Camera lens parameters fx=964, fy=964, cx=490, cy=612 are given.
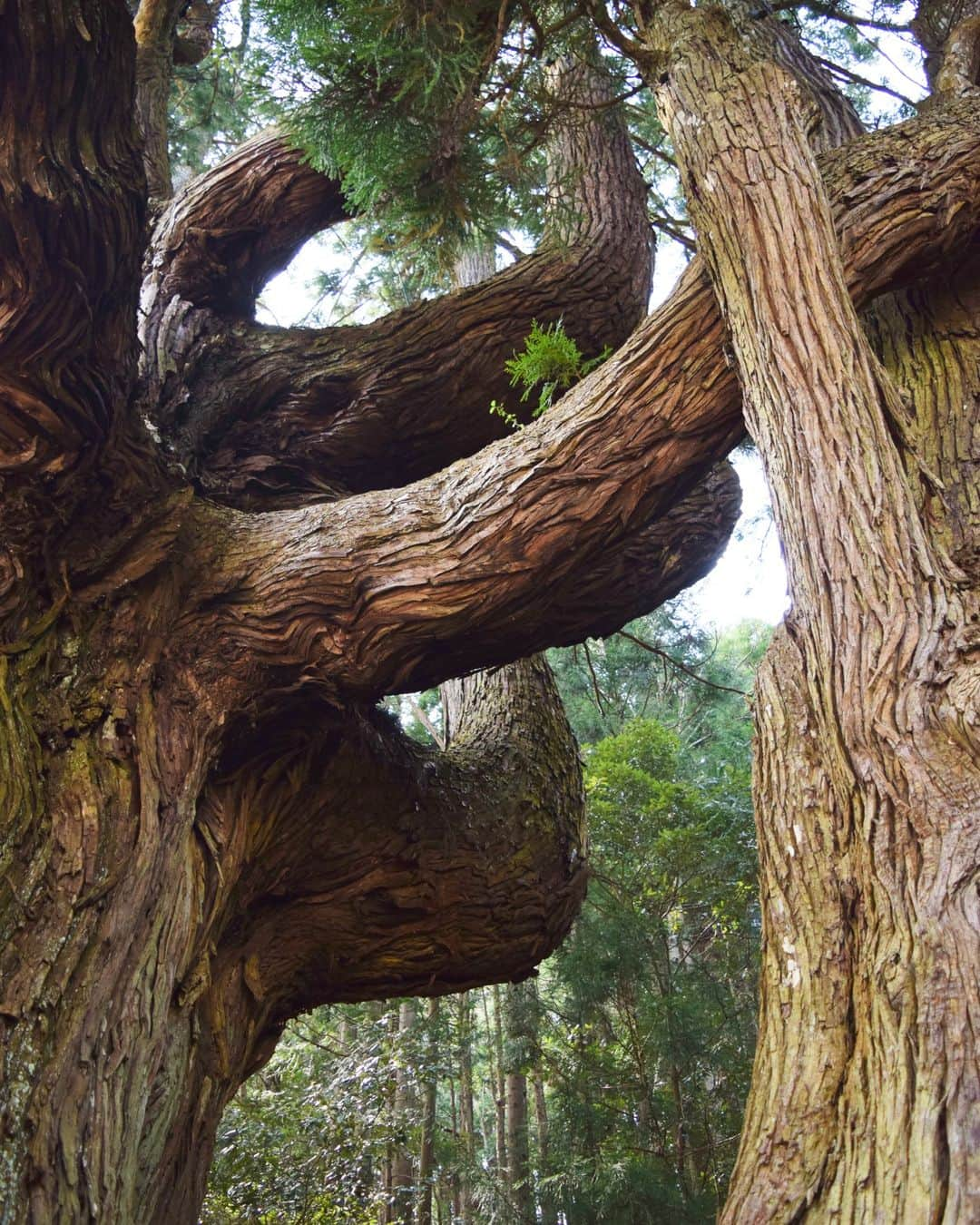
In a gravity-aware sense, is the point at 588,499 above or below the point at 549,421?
below

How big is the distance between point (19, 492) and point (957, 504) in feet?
8.23

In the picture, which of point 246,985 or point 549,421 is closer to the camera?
point 549,421

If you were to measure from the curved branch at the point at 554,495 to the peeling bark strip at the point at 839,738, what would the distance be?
0.28m

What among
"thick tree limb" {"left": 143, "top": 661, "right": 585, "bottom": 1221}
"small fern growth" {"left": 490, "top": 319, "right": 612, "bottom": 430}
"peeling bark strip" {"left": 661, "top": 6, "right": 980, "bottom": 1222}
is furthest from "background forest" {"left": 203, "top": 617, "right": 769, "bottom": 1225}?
"peeling bark strip" {"left": 661, "top": 6, "right": 980, "bottom": 1222}

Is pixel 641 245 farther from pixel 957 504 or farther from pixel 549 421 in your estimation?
pixel 957 504

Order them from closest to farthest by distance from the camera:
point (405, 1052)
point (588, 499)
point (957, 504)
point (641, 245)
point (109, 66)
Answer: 1. point (109, 66)
2. point (957, 504)
3. point (588, 499)
4. point (641, 245)
5. point (405, 1052)

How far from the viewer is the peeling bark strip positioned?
1.39 metres

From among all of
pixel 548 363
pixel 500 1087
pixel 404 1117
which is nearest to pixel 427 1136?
pixel 404 1117

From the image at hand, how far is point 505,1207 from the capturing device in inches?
277

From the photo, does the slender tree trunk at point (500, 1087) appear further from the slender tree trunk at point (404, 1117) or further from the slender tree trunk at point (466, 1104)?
the slender tree trunk at point (404, 1117)

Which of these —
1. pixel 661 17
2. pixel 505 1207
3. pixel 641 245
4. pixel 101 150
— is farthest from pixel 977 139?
pixel 505 1207

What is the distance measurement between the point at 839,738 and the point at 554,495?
1.14m

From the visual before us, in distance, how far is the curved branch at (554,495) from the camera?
8.91 feet

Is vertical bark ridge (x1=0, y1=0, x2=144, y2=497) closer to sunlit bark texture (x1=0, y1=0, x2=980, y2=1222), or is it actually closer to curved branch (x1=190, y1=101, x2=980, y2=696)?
sunlit bark texture (x1=0, y1=0, x2=980, y2=1222)
